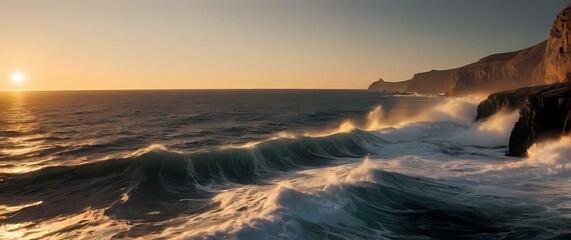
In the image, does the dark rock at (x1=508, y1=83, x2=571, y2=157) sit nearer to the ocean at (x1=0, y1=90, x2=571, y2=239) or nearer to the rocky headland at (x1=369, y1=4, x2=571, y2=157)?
the rocky headland at (x1=369, y1=4, x2=571, y2=157)

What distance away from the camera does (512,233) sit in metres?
10.7

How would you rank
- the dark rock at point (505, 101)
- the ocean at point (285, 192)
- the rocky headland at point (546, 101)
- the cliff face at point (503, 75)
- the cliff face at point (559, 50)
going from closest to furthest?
the ocean at point (285, 192), the rocky headland at point (546, 101), the dark rock at point (505, 101), the cliff face at point (559, 50), the cliff face at point (503, 75)

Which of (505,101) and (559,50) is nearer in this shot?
(505,101)

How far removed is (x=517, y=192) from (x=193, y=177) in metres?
14.5

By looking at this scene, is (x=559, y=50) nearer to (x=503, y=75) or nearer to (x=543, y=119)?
(x=543, y=119)

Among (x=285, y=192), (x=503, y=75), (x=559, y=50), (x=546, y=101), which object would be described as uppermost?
(x=503, y=75)

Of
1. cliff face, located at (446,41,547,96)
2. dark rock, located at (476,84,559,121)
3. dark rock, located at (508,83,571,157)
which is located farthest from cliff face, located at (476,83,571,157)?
cliff face, located at (446,41,547,96)

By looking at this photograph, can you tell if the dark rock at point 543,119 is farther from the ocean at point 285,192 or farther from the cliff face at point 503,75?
the cliff face at point 503,75

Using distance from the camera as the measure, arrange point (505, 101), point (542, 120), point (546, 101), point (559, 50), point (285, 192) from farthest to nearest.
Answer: point (559, 50), point (505, 101), point (542, 120), point (546, 101), point (285, 192)

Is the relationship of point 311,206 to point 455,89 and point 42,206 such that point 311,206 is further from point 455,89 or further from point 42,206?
point 455,89

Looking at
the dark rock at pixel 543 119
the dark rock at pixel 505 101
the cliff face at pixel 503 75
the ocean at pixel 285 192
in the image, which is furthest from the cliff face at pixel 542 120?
the cliff face at pixel 503 75

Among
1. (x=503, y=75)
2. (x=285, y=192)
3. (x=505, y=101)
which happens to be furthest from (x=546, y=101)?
(x=503, y=75)

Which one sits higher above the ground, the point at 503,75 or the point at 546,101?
the point at 503,75

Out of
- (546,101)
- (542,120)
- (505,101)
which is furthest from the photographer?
(505,101)
